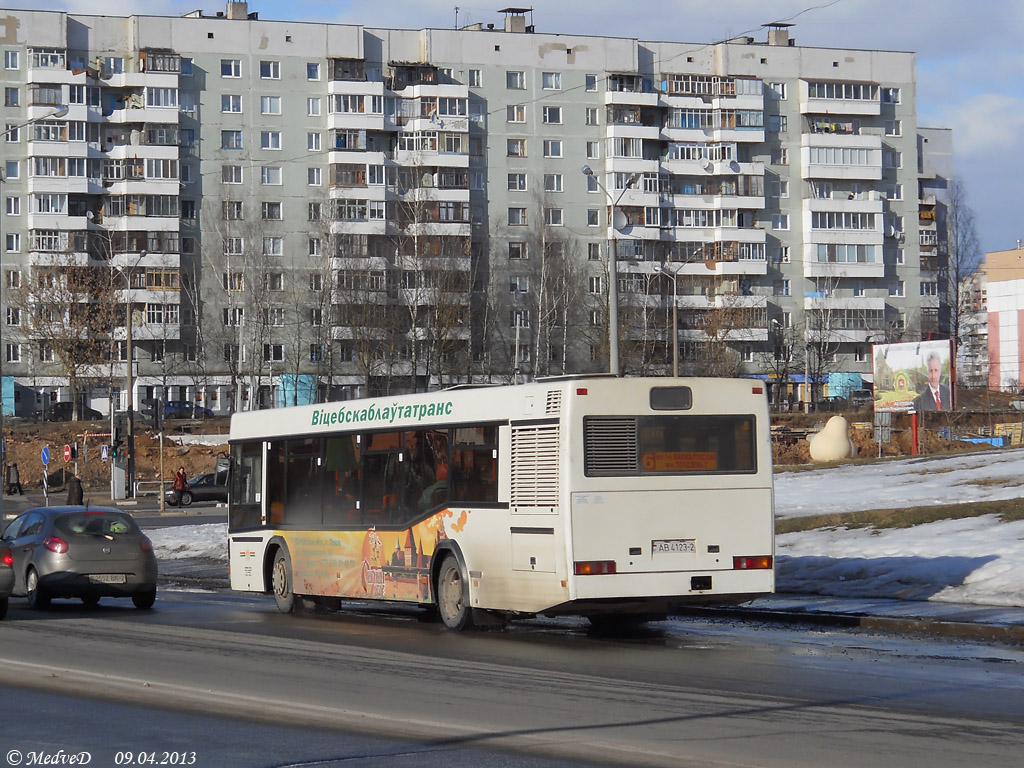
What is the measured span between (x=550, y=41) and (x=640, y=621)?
85795 mm

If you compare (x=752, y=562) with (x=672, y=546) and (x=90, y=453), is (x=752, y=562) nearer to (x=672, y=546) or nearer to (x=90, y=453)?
(x=672, y=546)

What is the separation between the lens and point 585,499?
14.8 meters

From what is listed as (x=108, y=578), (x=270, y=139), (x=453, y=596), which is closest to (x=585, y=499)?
(x=453, y=596)

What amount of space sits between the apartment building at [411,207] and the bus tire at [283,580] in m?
64.9

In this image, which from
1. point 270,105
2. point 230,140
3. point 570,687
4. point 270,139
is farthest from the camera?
point 270,139

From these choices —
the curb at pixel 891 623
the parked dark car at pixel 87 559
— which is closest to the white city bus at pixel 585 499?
the curb at pixel 891 623

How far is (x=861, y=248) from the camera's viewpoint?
10650cm

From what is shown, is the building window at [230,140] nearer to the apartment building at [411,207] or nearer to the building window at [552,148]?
the apartment building at [411,207]

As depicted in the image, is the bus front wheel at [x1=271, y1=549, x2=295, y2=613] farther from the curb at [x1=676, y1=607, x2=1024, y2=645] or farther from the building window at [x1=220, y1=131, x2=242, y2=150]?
the building window at [x1=220, y1=131, x2=242, y2=150]

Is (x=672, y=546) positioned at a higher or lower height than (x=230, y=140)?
lower

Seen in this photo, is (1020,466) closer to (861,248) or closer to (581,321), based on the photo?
(581,321)

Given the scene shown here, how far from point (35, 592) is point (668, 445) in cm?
1031

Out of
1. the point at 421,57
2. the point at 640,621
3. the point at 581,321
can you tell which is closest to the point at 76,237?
the point at 421,57

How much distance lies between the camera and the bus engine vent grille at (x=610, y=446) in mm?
14852
